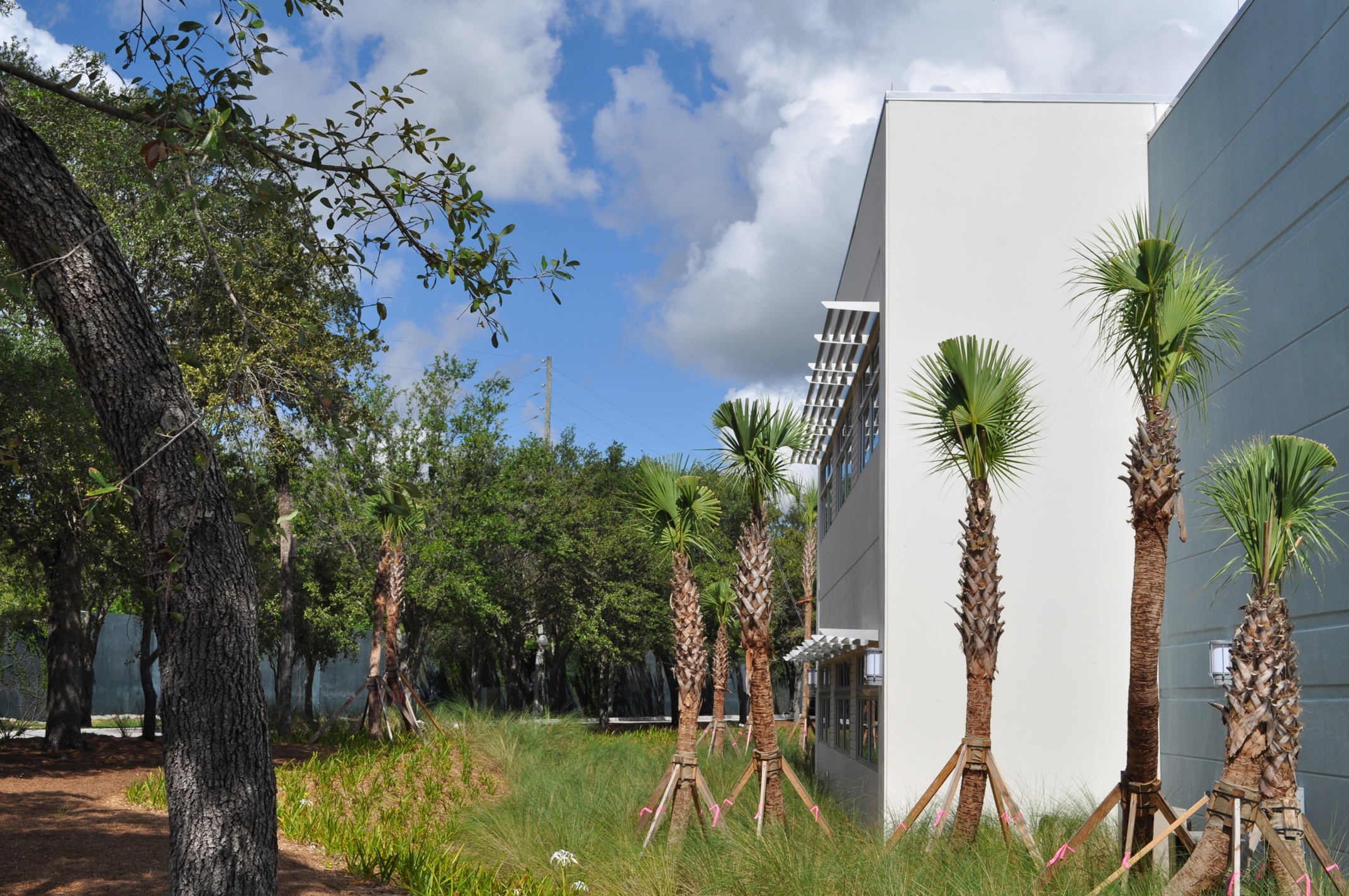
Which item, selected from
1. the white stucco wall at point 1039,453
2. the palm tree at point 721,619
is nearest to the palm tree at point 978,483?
the white stucco wall at point 1039,453

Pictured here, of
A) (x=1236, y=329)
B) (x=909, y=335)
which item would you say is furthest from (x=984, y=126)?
(x=1236, y=329)

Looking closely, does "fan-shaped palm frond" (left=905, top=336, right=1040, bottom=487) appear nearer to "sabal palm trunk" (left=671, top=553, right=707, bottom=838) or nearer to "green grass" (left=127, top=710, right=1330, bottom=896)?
"green grass" (left=127, top=710, right=1330, bottom=896)

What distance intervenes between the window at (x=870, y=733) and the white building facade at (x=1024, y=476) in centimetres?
11

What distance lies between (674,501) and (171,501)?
340 inches

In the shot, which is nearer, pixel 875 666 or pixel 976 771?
pixel 976 771

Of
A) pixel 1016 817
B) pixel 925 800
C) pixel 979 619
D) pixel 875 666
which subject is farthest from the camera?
pixel 875 666

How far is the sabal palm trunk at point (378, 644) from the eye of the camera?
19.0 m

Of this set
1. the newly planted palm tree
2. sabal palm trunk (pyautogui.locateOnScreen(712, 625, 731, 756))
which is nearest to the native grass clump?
sabal palm trunk (pyautogui.locateOnScreen(712, 625, 731, 756))

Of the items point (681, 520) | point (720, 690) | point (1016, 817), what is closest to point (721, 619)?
point (720, 690)

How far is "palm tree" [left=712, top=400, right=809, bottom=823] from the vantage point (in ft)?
40.7

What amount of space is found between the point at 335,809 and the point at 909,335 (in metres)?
9.42

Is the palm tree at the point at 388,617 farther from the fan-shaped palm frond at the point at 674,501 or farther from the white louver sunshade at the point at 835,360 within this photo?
the white louver sunshade at the point at 835,360

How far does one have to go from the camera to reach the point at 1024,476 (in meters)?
13.3

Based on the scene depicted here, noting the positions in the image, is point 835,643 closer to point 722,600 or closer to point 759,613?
point 759,613
